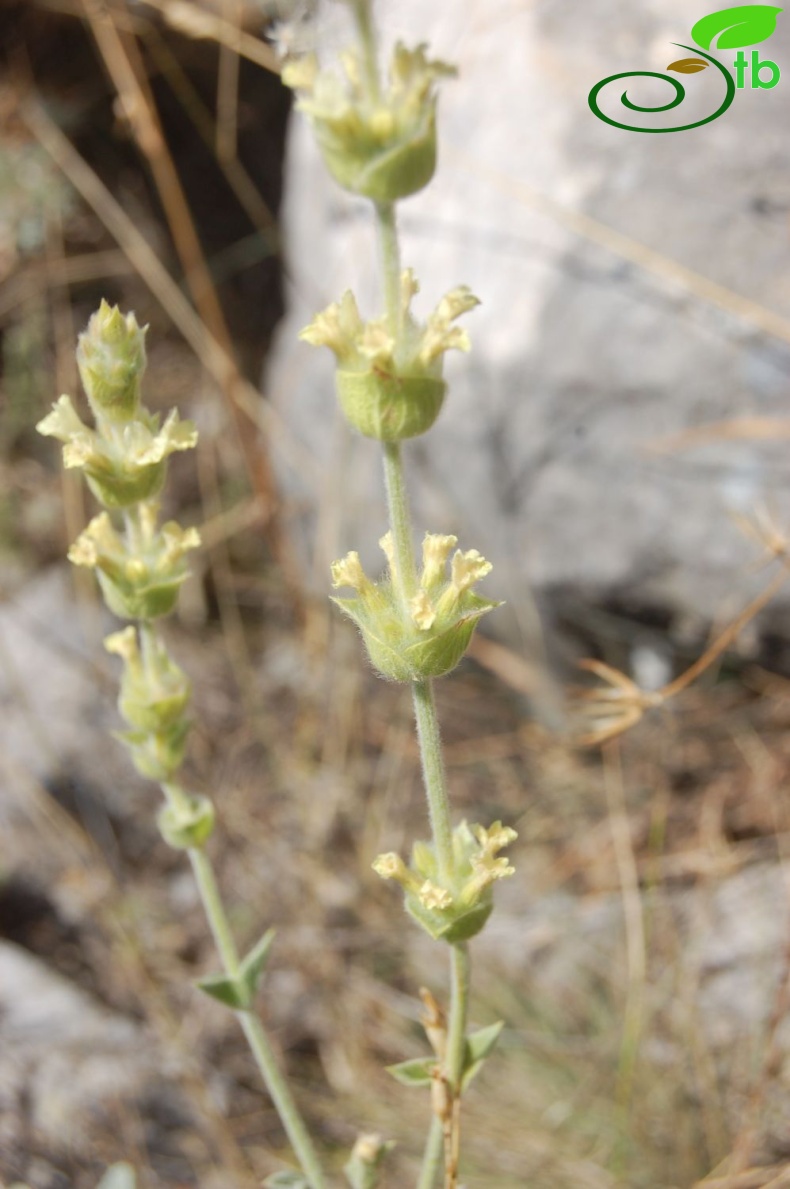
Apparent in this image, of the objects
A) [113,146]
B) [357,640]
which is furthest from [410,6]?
[357,640]

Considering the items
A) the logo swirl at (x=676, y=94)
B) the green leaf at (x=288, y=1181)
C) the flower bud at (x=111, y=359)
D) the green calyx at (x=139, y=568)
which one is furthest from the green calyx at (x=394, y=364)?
the logo swirl at (x=676, y=94)

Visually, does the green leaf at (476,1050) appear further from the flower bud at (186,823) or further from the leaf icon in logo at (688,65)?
the leaf icon in logo at (688,65)

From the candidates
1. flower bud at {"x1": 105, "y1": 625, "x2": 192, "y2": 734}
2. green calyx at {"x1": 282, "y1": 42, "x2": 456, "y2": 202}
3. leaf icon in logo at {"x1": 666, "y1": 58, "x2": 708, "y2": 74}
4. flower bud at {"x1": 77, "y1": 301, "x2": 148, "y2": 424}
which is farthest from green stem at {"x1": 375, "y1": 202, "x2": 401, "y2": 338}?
leaf icon in logo at {"x1": 666, "y1": 58, "x2": 708, "y2": 74}

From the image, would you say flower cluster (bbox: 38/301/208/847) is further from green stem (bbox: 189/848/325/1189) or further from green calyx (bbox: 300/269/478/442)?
green calyx (bbox: 300/269/478/442)

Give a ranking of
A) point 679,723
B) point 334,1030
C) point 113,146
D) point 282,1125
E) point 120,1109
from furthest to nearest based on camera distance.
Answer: point 113,146 → point 679,723 → point 334,1030 → point 282,1125 → point 120,1109

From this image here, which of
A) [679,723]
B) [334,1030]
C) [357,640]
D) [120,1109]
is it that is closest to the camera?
[120,1109]

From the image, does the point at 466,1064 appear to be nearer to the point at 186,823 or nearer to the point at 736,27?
the point at 186,823

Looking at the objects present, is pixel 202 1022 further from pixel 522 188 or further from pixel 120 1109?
pixel 522 188
